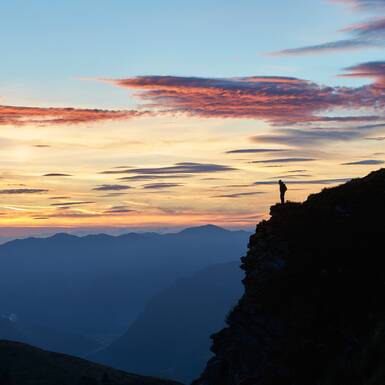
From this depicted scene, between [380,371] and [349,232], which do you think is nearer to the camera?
[380,371]

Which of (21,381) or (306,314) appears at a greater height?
(306,314)

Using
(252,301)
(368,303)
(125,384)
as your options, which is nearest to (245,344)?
(252,301)

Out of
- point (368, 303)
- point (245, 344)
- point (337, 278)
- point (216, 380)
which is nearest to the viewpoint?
point (368, 303)

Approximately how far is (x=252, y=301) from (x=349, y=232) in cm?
963

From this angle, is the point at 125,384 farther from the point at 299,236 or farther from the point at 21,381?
the point at 299,236

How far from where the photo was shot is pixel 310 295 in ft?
146

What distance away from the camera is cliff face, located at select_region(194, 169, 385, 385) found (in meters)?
41.1

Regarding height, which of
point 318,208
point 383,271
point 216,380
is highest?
point 318,208

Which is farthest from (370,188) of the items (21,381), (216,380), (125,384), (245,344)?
(21,381)

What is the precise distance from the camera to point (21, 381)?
189 meters

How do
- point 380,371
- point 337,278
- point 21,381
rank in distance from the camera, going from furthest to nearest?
1. point 21,381
2. point 337,278
3. point 380,371

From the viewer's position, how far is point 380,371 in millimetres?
28406

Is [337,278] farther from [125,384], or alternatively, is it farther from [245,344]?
[125,384]

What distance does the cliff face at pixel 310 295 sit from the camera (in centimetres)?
4109
